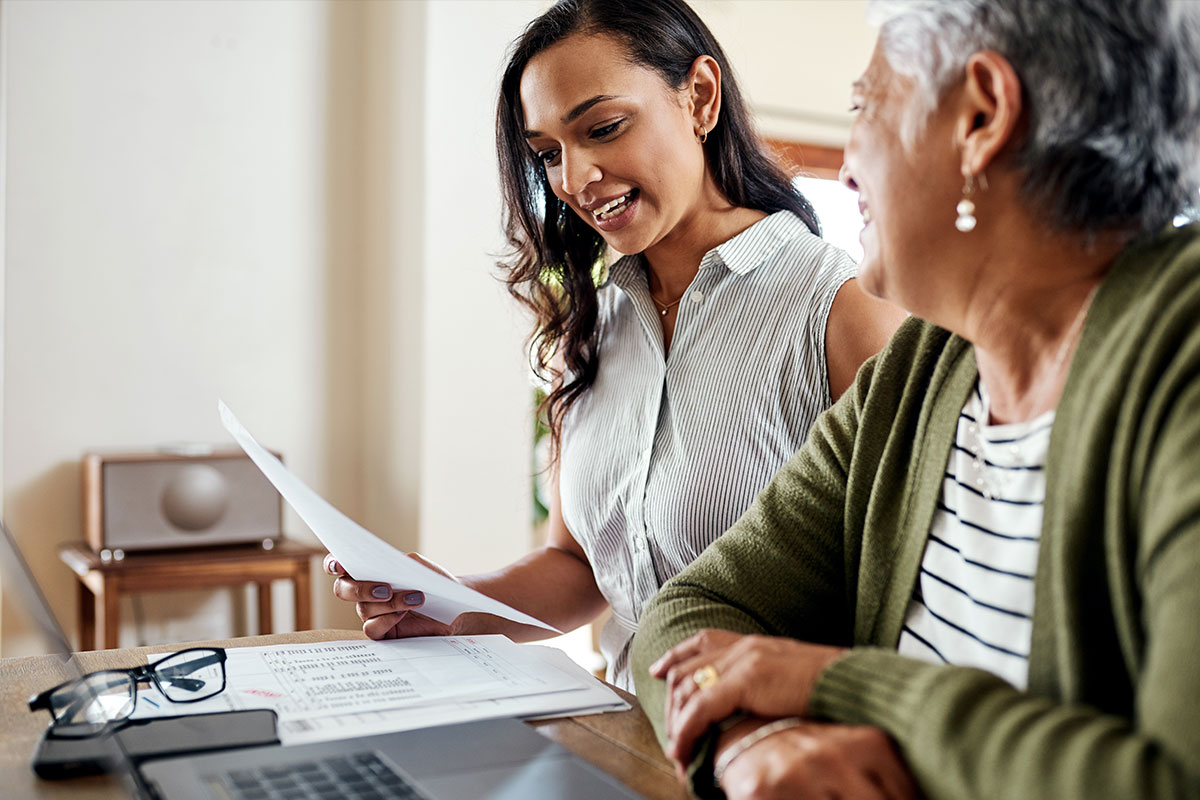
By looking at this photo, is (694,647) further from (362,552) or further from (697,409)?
(697,409)

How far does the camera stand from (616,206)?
4.99 ft

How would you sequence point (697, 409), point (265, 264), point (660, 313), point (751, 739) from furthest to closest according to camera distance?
point (265, 264)
point (660, 313)
point (697, 409)
point (751, 739)

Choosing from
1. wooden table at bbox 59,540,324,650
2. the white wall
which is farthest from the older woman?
the white wall

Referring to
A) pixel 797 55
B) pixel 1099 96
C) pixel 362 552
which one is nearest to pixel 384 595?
pixel 362 552

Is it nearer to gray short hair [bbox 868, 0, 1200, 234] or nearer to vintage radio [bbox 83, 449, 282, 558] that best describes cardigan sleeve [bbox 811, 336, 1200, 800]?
gray short hair [bbox 868, 0, 1200, 234]

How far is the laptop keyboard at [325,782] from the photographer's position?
0.76m

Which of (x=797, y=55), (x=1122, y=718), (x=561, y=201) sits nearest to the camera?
(x=1122, y=718)

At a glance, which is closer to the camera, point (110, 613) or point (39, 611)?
point (39, 611)

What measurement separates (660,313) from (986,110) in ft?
2.80

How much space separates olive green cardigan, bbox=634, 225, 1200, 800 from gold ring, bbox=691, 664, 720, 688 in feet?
0.14

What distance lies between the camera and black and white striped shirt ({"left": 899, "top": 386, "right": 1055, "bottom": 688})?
79 centimetres

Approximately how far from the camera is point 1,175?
3.07 meters

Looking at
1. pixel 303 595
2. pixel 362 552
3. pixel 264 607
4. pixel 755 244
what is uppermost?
pixel 755 244

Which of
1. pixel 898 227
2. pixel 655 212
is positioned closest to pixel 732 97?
pixel 655 212
